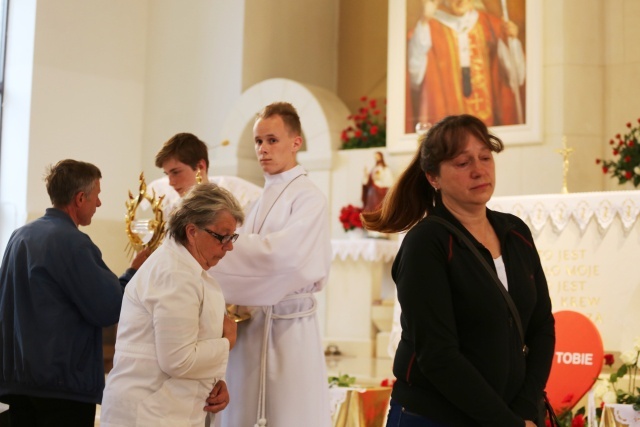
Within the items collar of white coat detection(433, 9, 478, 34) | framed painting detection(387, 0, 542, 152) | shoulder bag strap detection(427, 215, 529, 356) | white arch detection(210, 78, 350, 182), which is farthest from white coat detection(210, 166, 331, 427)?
white arch detection(210, 78, 350, 182)

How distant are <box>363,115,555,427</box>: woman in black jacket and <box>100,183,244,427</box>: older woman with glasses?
2.43 feet

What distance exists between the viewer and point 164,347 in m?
3.04

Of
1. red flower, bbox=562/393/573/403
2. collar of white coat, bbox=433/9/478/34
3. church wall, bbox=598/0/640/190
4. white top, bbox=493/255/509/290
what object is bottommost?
red flower, bbox=562/393/573/403

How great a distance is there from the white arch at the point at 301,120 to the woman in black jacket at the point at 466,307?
9.50 meters

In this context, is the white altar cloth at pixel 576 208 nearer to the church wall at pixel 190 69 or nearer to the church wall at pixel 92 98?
the church wall at pixel 190 69

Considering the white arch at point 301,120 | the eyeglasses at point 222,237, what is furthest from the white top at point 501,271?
the white arch at point 301,120

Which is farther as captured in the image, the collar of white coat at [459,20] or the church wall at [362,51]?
the church wall at [362,51]

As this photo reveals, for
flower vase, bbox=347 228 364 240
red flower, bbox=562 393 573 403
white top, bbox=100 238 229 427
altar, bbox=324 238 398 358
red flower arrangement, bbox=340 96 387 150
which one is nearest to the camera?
white top, bbox=100 238 229 427

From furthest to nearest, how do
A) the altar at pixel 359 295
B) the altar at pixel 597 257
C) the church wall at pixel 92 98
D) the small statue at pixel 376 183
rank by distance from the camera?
the church wall at pixel 92 98
the small statue at pixel 376 183
the altar at pixel 359 295
the altar at pixel 597 257

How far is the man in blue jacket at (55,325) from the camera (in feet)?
12.9

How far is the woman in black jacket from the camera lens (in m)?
2.51

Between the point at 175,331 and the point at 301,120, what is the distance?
382 inches

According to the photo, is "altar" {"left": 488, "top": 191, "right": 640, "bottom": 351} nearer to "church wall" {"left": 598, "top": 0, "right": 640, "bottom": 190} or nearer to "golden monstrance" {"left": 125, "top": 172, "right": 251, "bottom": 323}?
"church wall" {"left": 598, "top": 0, "right": 640, "bottom": 190}

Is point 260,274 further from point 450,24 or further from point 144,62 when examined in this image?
point 144,62
